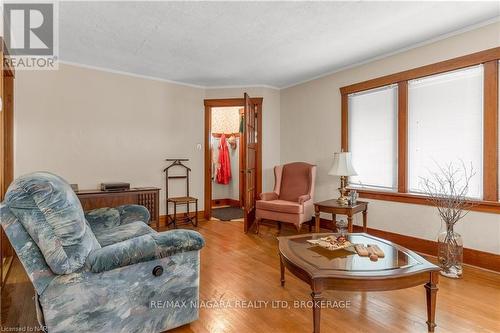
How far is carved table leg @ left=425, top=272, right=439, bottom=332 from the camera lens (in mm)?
1701

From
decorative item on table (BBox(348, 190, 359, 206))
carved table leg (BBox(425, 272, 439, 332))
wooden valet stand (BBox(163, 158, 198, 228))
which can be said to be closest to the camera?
carved table leg (BBox(425, 272, 439, 332))

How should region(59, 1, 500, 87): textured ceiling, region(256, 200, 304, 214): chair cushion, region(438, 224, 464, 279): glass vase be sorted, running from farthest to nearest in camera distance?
region(256, 200, 304, 214): chair cushion, region(438, 224, 464, 279): glass vase, region(59, 1, 500, 87): textured ceiling

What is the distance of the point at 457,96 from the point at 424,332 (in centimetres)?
239

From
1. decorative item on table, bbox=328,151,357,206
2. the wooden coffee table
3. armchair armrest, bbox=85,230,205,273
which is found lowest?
the wooden coffee table

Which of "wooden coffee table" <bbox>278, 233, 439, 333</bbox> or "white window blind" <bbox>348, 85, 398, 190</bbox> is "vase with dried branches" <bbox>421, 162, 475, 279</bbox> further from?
"wooden coffee table" <bbox>278, 233, 439, 333</bbox>

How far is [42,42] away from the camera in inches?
122

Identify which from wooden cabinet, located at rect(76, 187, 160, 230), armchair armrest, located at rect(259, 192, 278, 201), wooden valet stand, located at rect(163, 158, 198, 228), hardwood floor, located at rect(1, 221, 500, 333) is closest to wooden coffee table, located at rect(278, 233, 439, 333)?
hardwood floor, located at rect(1, 221, 500, 333)

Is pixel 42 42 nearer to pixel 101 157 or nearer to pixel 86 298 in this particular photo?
pixel 101 157

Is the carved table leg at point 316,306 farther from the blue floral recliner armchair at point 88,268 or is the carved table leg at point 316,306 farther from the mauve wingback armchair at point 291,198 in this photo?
the mauve wingback armchair at point 291,198

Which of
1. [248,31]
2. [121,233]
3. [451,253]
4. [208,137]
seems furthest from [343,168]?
[121,233]

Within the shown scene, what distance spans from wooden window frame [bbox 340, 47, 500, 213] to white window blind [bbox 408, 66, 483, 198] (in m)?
0.06

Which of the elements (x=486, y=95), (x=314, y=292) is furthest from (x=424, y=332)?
(x=486, y=95)

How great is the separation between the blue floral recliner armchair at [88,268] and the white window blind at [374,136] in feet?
9.10

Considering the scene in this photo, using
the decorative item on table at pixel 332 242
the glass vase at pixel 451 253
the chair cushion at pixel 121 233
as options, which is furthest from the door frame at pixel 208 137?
the glass vase at pixel 451 253
